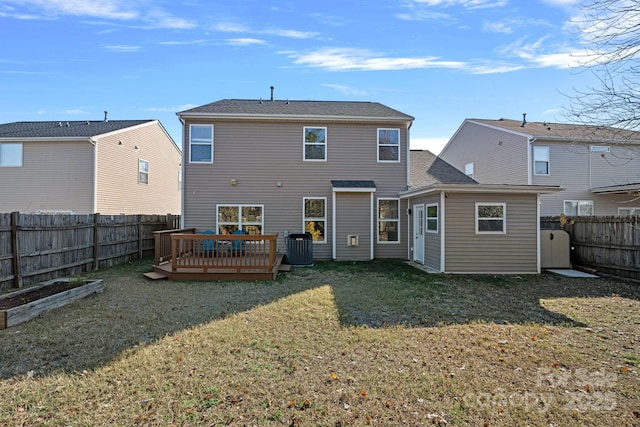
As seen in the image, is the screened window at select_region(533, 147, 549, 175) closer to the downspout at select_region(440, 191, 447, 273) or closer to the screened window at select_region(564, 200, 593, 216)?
the screened window at select_region(564, 200, 593, 216)

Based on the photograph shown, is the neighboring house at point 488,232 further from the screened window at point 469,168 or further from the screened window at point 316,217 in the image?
the screened window at point 469,168

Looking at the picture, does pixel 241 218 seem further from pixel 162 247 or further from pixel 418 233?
pixel 418 233

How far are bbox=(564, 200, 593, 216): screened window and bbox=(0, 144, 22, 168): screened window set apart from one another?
24.6 m

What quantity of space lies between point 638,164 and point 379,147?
1428 cm

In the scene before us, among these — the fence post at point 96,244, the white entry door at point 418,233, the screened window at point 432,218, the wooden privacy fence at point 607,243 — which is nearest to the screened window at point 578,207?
the wooden privacy fence at point 607,243

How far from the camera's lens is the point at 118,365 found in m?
3.45

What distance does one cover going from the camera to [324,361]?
3.61 meters

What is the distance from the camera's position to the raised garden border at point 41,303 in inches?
179

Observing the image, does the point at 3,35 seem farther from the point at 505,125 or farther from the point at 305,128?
the point at 505,125

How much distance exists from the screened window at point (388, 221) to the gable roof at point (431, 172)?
3.66ft

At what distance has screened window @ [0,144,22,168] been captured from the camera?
13.9 meters

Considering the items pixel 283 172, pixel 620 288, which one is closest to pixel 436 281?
pixel 620 288

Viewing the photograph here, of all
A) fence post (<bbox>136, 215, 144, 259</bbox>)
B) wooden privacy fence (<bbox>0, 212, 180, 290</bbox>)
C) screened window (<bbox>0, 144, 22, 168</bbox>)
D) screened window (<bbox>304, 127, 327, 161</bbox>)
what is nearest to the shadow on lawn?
wooden privacy fence (<bbox>0, 212, 180, 290</bbox>)

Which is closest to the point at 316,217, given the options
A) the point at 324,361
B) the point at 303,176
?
the point at 303,176
